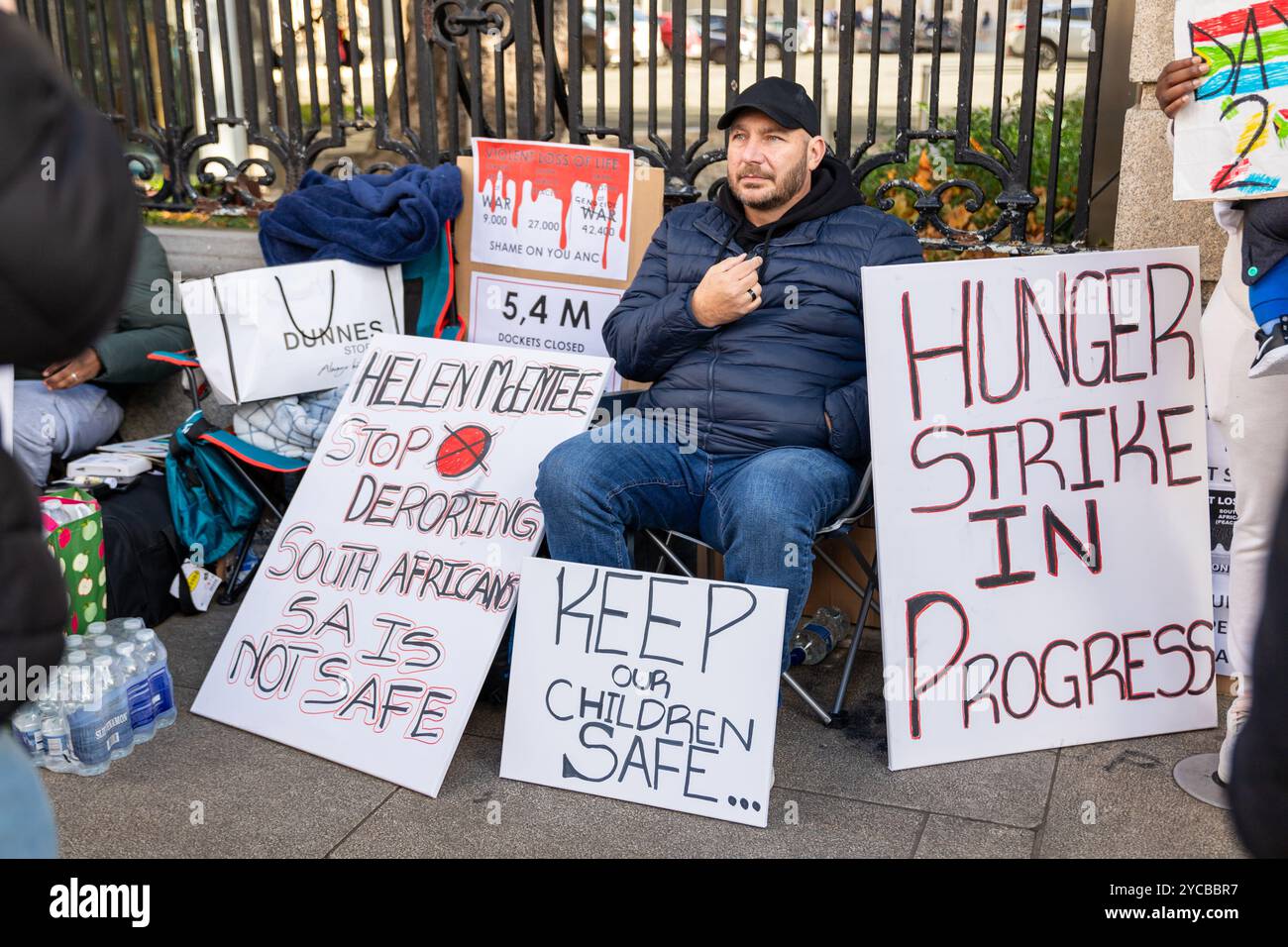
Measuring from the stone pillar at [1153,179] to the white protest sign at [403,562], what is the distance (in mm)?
1804

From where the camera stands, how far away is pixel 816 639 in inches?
165

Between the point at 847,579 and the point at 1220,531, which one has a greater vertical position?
the point at 1220,531

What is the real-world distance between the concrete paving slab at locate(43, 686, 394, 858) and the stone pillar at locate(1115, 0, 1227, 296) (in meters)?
2.89

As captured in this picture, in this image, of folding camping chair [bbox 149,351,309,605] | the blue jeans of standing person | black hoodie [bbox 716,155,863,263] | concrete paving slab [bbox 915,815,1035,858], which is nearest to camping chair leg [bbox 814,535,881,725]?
concrete paving slab [bbox 915,815,1035,858]

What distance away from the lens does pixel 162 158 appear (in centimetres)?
593

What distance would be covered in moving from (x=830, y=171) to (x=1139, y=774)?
201 cm

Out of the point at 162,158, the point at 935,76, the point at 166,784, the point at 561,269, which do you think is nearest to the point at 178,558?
the point at 166,784

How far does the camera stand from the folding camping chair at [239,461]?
4.47m

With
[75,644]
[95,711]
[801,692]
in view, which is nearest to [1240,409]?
[801,692]

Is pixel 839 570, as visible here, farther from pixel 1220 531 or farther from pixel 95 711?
pixel 95 711

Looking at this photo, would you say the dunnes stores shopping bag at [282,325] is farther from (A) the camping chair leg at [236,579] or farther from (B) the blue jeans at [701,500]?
(B) the blue jeans at [701,500]

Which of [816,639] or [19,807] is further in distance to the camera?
[816,639]

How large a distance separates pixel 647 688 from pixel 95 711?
1533 millimetres
